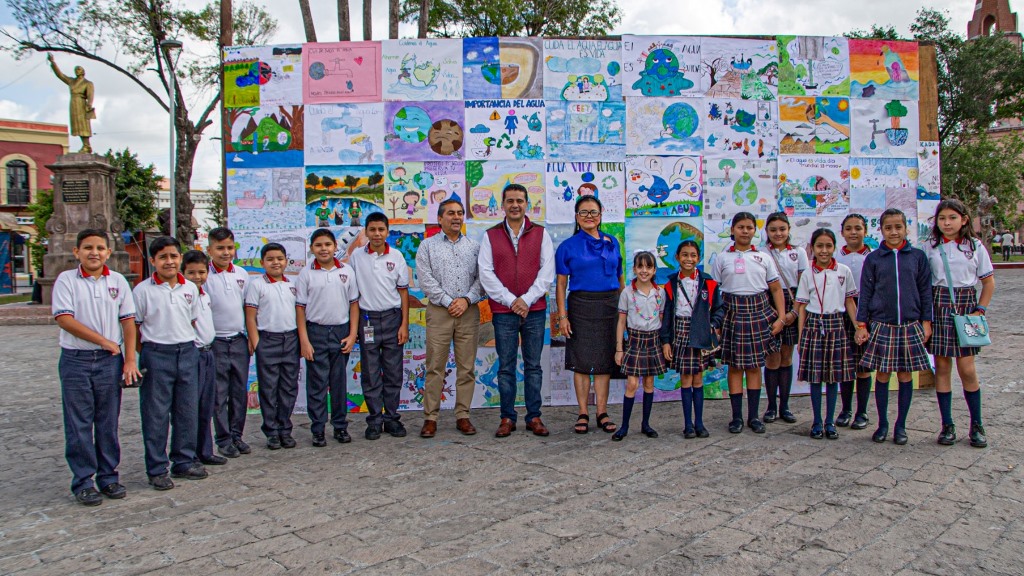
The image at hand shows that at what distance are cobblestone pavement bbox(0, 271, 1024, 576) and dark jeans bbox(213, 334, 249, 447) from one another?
0.95 feet

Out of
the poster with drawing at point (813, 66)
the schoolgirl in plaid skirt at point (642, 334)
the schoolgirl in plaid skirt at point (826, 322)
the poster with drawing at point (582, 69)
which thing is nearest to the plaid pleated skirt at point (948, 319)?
the schoolgirl in plaid skirt at point (826, 322)

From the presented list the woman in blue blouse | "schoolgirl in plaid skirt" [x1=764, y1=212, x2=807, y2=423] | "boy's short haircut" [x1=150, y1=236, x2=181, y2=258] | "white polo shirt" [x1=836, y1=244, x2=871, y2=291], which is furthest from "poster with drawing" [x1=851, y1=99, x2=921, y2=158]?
"boy's short haircut" [x1=150, y1=236, x2=181, y2=258]

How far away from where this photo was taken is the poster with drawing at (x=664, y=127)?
253 inches

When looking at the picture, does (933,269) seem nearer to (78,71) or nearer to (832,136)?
(832,136)

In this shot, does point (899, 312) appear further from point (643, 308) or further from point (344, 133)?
point (344, 133)

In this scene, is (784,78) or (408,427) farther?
(784,78)

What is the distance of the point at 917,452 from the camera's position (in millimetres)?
4637

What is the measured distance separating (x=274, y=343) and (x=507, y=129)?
276 cm

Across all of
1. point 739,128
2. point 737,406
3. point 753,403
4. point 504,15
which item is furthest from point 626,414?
point 504,15

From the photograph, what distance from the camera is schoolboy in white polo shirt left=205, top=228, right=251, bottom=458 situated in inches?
195

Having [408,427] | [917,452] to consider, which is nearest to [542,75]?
[408,427]

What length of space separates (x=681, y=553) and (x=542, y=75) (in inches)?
178

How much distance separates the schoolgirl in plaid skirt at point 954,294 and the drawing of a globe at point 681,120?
7.39 feet

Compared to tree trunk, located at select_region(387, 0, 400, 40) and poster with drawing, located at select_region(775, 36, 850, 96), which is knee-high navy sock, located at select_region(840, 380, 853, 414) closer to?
poster with drawing, located at select_region(775, 36, 850, 96)
